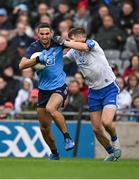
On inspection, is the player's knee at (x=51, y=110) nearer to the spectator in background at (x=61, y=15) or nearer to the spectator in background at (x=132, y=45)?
the spectator in background at (x=132, y=45)

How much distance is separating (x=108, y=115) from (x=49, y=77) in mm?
1157

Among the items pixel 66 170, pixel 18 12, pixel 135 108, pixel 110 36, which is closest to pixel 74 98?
pixel 135 108

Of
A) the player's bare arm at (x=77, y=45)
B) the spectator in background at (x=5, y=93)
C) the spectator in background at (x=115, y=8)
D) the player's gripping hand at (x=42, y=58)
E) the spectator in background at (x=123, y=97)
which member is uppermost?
the player's bare arm at (x=77, y=45)

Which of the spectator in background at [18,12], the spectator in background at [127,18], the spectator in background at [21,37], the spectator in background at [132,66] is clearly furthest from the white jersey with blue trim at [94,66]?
the spectator in background at [18,12]

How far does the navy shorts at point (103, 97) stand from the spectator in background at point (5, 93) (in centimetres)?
553

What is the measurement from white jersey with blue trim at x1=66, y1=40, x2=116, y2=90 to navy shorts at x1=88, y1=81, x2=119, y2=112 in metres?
0.08

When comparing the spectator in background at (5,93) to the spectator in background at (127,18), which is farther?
the spectator in background at (127,18)

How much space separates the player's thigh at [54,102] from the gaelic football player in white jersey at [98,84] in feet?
2.04

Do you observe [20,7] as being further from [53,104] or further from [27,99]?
[53,104]

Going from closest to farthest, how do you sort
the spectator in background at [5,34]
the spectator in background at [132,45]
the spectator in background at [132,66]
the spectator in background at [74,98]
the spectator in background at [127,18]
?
1. the spectator in background at [74,98]
2. the spectator in background at [132,66]
3. the spectator in background at [132,45]
4. the spectator in background at [127,18]
5. the spectator in background at [5,34]

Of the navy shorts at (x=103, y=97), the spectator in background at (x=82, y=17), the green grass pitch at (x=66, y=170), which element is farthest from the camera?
the spectator in background at (x=82, y=17)

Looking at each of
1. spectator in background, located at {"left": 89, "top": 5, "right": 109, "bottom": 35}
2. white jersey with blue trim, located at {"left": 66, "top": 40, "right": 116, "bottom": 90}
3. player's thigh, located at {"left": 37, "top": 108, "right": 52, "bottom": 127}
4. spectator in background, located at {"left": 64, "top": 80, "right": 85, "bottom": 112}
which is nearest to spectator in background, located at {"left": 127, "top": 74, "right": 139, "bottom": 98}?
spectator in background, located at {"left": 64, "top": 80, "right": 85, "bottom": 112}

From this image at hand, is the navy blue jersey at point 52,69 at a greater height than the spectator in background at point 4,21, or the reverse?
the navy blue jersey at point 52,69

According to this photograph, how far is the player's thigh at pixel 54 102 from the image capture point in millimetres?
15602
